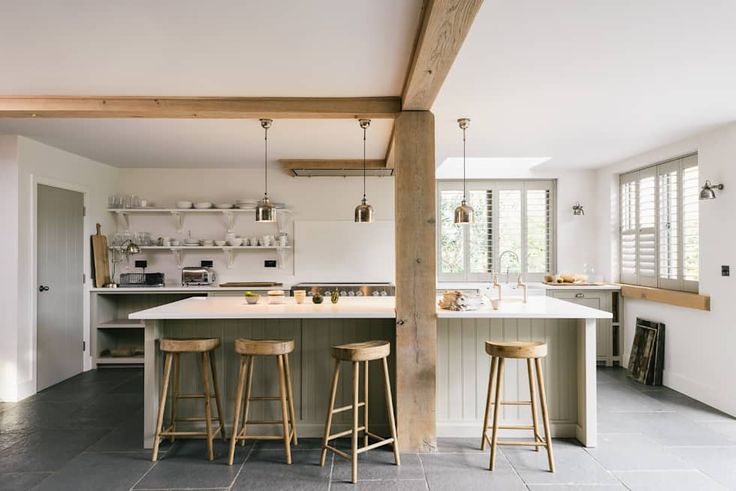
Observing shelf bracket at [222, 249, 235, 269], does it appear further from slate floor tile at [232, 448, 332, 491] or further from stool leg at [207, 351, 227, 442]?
slate floor tile at [232, 448, 332, 491]

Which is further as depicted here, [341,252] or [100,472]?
[341,252]

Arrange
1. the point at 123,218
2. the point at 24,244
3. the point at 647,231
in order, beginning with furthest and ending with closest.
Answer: the point at 123,218 < the point at 647,231 < the point at 24,244

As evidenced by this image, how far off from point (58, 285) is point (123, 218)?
1351mm

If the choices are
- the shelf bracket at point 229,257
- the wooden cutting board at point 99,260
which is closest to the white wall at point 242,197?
the shelf bracket at point 229,257

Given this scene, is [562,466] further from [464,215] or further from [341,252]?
[341,252]

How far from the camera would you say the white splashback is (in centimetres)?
642

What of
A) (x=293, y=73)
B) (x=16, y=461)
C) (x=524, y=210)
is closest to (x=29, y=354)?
(x=16, y=461)

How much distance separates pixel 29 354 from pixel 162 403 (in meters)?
2.25

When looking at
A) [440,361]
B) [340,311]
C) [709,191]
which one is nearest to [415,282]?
[340,311]

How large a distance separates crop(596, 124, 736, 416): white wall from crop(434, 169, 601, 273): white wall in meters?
1.36

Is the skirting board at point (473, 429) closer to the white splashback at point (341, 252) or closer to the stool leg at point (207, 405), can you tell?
the stool leg at point (207, 405)

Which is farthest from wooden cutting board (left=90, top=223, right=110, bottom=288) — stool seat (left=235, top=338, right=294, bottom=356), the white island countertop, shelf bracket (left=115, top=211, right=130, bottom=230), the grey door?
stool seat (left=235, top=338, right=294, bottom=356)

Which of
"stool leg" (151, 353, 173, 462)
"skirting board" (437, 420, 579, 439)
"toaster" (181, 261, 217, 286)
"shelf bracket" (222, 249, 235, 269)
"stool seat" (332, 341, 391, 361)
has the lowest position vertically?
"skirting board" (437, 420, 579, 439)

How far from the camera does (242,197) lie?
6.39m
